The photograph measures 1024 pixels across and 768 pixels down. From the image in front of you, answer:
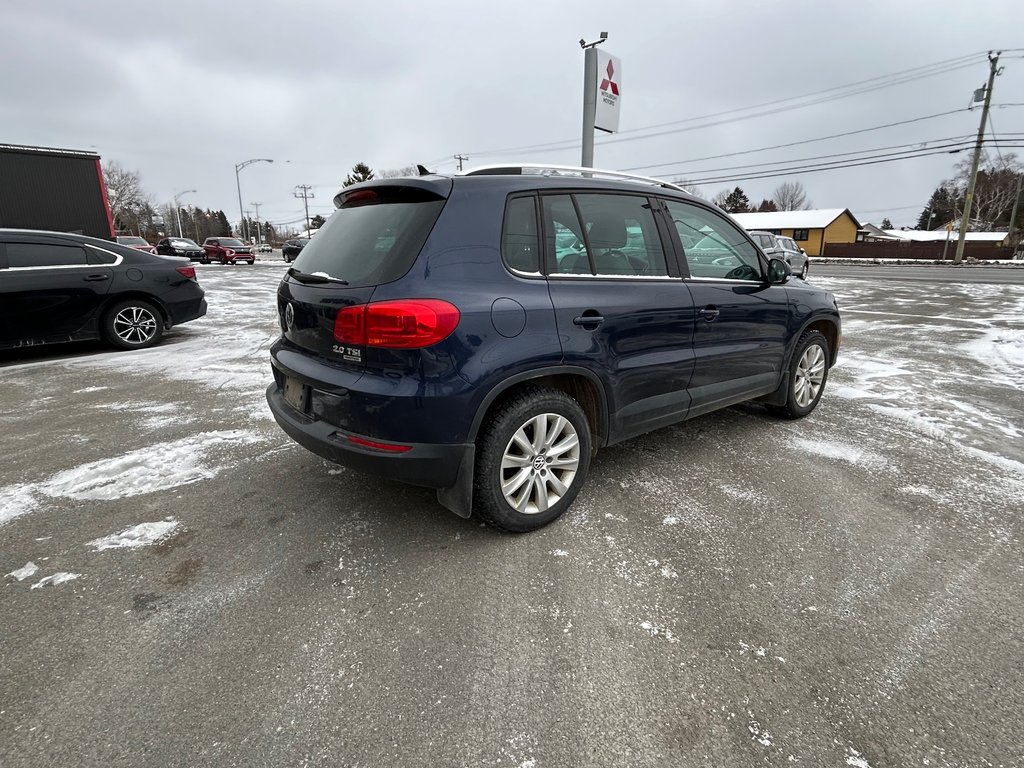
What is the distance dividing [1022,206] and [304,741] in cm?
8345

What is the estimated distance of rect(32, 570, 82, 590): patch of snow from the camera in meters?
2.37

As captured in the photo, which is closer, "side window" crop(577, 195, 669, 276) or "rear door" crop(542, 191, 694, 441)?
"rear door" crop(542, 191, 694, 441)

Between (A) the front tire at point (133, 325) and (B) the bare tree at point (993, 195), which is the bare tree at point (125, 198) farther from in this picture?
(B) the bare tree at point (993, 195)

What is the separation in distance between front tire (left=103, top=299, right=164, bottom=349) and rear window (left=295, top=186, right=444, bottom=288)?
5.32 m

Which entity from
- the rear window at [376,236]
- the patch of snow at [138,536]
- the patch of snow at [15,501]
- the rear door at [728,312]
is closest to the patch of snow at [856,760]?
the rear door at [728,312]

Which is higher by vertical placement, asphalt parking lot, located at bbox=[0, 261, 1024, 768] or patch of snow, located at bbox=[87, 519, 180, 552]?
patch of snow, located at bbox=[87, 519, 180, 552]

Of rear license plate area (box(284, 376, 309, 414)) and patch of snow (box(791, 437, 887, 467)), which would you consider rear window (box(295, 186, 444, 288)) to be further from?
patch of snow (box(791, 437, 887, 467))

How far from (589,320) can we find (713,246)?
144cm

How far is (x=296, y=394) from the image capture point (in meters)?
2.79

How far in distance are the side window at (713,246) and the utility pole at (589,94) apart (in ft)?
12.7

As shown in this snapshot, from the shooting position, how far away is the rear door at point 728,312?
343 centimetres

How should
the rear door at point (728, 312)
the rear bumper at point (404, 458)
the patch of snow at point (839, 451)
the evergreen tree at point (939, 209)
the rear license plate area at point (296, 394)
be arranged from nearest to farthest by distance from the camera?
the rear bumper at point (404, 458)
the rear license plate area at point (296, 394)
the rear door at point (728, 312)
the patch of snow at point (839, 451)
the evergreen tree at point (939, 209)

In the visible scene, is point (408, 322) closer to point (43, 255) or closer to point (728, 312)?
point (728, 312)

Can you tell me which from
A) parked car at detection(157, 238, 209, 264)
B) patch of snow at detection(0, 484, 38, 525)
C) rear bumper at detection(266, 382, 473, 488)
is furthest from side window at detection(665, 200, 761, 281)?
parked car at detection(157, 238, 209, 264)
